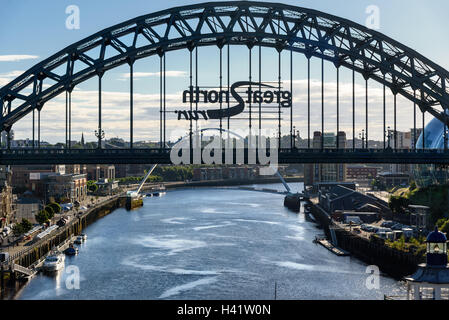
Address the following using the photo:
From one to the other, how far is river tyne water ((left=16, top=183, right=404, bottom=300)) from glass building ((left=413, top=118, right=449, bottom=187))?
17.1m

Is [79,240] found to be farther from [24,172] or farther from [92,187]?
[92,187]

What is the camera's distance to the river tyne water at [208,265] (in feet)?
176

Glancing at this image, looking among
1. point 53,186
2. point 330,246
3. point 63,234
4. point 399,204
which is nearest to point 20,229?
point 63,234

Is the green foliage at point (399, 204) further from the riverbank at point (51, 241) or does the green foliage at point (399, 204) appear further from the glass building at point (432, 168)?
the riverbank at point (51, 241)

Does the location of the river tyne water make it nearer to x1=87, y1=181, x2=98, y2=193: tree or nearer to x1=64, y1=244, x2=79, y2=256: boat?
x1=64, y1=244, x2=79, y2=256: boat

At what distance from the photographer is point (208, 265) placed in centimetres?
6481

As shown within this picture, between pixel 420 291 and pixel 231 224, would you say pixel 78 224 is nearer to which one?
pixel 231 224

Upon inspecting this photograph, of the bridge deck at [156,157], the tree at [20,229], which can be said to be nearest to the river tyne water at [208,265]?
the tree at [20,229]

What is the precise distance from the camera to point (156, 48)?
2682 inches

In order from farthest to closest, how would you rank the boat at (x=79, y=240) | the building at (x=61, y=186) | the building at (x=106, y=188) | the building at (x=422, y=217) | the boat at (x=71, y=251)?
1. the building at (x=106, y=188)
2. the building at (x=61, y=186)
3. the boat at (x=79, y=240)
4. the building at (x=422, y=217)
5. the boat at (x=71, y=251)

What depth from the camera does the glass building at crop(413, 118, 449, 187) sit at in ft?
292

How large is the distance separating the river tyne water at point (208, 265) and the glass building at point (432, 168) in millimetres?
17072
